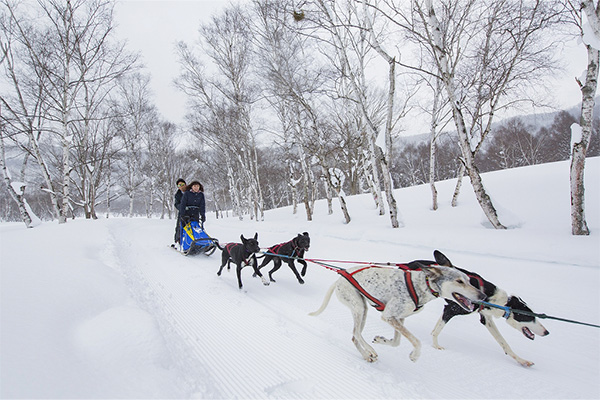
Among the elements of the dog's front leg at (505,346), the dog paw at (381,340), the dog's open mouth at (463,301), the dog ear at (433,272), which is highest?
the dog ear at (433,272)

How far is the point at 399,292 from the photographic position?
263 cm

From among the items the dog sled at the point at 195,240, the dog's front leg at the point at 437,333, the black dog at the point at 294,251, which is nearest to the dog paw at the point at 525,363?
the dog's front leg at the point at 437,333

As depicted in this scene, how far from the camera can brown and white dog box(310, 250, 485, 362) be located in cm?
241

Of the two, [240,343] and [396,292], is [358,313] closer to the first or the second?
[396,292]

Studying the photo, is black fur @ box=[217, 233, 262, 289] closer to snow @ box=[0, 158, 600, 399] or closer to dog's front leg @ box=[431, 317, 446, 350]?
snow @ box=[0, 158, 600, 399]

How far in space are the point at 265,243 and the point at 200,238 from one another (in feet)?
9.05

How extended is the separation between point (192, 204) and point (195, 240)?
4.16 feet

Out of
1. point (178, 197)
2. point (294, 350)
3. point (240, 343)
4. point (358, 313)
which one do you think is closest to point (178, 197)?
point (178, 197)

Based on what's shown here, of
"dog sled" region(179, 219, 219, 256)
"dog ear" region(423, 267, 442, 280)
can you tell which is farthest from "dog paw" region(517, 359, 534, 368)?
"dog sled" region(179, 219, 219, 256)

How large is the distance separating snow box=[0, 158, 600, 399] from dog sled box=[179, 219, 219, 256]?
115cm

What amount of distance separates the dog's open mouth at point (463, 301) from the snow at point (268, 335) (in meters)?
0.71

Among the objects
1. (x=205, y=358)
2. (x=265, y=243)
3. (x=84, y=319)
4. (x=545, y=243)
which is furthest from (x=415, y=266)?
(x=265, y=243)

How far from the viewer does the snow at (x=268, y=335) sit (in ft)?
6.64

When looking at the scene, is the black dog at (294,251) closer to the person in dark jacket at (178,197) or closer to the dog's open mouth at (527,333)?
the dog's open mouth at (527,333)
